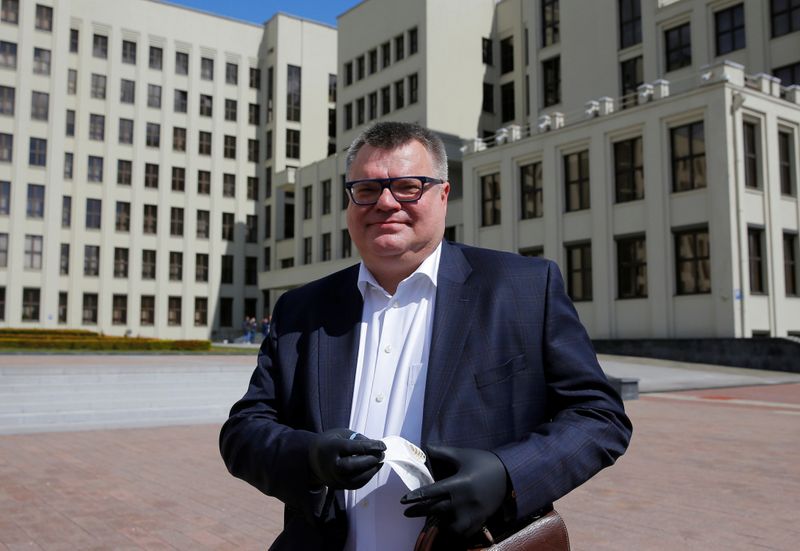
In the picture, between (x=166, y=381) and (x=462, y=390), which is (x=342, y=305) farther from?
(x=166, y=381)

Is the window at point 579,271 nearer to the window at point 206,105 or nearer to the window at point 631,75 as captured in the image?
the window at point 631,75

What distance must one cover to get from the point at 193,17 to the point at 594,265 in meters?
41.5

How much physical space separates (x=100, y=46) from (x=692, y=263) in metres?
46.1

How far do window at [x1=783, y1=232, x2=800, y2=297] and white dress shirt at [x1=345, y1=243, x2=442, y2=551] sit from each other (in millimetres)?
28383

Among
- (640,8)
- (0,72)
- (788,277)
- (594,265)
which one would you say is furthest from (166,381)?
(0,72)

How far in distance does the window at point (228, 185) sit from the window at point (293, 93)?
257 inches

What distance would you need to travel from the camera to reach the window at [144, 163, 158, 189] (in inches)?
2183

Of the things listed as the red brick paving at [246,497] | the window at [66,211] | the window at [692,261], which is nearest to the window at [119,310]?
the window at [66,211]

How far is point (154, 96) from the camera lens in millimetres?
56125

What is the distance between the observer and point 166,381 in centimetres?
1436

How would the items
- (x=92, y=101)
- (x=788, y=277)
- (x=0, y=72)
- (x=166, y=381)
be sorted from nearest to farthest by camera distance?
(x=166, y=381) < (x=788, y=277) < (x=0, y=72) < (x=92, y=101)

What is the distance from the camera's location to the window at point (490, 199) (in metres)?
35.2

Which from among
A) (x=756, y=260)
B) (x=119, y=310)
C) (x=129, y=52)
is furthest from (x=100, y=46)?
(x=756, y=260)

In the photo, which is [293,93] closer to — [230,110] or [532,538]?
[230,110]
